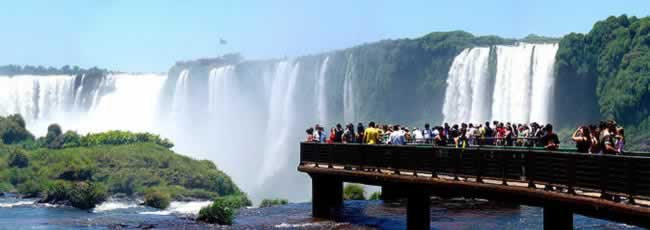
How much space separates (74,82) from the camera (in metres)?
116

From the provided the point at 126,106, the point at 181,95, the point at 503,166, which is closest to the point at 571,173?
the point at 503,166

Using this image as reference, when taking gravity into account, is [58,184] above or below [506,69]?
below

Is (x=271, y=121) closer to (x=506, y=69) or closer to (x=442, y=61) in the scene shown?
(x=442, y=61)

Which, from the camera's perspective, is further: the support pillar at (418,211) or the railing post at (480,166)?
the support pillar at (418,211)

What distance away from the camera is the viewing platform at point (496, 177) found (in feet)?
56.3

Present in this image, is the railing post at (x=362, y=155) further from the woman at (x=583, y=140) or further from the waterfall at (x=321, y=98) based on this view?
the waterfall at (x=321, y=98)

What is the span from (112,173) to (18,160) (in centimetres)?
1367

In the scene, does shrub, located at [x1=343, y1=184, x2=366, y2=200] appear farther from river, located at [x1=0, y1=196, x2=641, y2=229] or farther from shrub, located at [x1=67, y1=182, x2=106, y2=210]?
shrub, located at [x1=67, y1=182, x2=106, y2=210]

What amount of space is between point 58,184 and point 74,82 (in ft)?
212

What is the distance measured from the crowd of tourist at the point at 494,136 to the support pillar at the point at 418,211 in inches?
63.0

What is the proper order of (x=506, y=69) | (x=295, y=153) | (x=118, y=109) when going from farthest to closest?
(x=118, y=109), (x=295, y=153), (x=506, y=69)

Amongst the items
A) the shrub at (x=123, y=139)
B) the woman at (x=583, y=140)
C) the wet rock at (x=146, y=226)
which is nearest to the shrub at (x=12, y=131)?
the shrub at (x=123, y=139)

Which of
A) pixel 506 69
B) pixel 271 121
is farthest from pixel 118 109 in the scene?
pixel 506 69

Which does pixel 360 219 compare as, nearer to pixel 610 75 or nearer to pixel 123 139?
pixel 123 139
